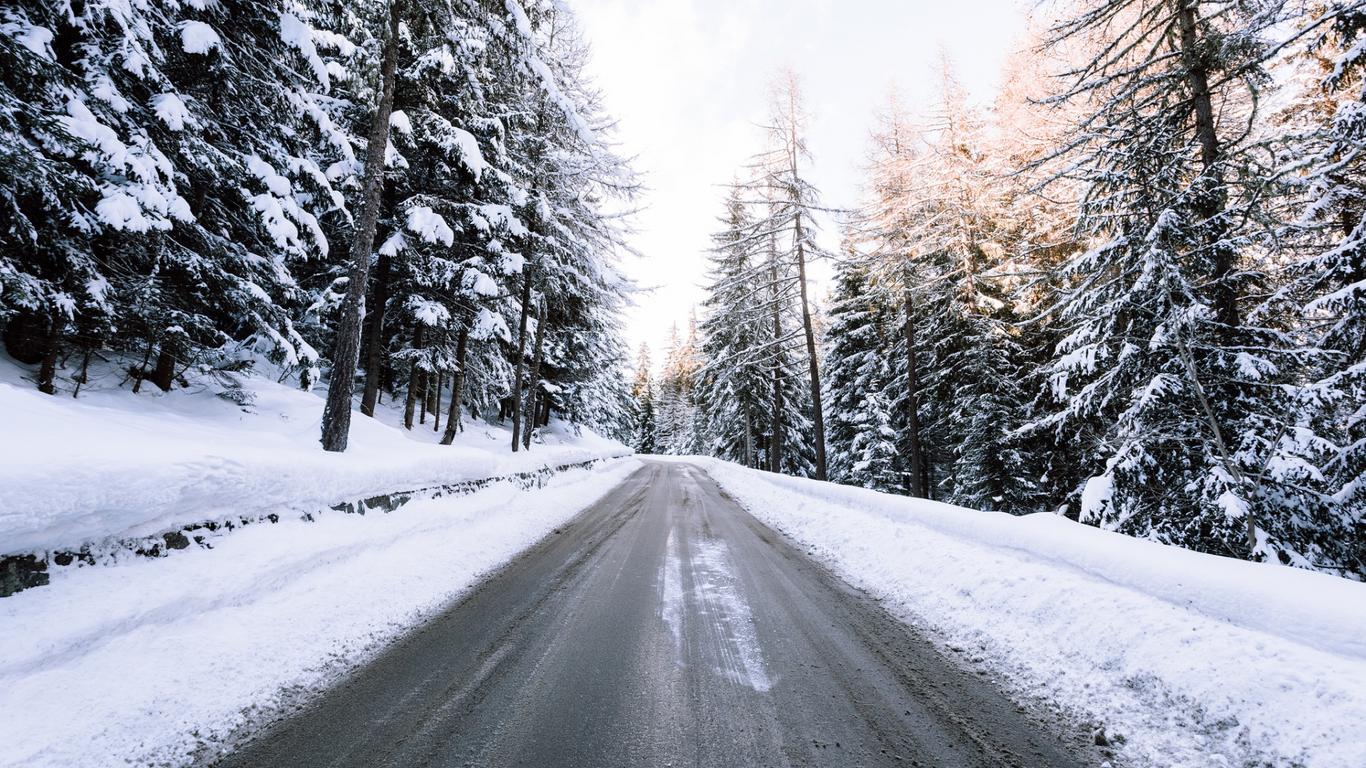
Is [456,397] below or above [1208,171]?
below

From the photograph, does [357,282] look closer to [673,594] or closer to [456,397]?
[673,594]

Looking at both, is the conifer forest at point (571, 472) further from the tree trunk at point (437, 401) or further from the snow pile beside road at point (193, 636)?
the tree trunk at point (437, 401)

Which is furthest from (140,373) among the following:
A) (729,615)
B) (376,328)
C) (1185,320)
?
(1185,320)

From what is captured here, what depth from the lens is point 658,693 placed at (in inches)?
118

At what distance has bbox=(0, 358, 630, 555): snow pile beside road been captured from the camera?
124 inches

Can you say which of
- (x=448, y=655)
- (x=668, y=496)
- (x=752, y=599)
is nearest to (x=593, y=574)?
(x=752, y=599)

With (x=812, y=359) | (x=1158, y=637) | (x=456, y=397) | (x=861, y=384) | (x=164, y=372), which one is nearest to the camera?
(x=1158, y=637)

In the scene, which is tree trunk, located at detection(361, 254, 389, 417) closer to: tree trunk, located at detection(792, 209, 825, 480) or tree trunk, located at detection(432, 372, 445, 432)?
tree trunk, located at detection(432, 372, 445, 432)

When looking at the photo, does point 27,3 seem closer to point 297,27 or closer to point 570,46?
point 297,27

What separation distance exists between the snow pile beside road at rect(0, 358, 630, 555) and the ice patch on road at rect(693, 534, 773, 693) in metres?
4.33

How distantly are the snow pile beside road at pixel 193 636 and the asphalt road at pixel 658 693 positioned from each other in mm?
357

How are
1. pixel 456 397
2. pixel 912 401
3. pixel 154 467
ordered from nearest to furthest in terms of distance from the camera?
pixel 154 467 < pixel 456 397 < pixel 912 401

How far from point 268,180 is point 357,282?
2710mm

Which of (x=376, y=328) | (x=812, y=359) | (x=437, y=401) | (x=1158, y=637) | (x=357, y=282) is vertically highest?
(x=812, y=359)
